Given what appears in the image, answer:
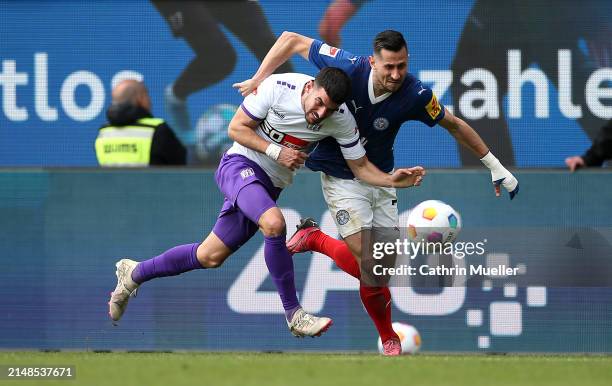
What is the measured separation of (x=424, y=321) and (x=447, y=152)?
2.10m

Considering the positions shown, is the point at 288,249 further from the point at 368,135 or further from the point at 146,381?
the point at 146,381

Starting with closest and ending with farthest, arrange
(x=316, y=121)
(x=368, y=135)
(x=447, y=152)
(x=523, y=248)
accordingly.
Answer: (x=316, y=121)
(x=368, y=135)
(x=523, y=248)
(x=447, y=152)

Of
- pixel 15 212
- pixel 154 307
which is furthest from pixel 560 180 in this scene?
pixel 15 212

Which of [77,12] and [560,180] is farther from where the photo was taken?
[77,12]

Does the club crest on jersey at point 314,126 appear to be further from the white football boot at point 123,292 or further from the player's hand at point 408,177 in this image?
the white football boot at point 123,292

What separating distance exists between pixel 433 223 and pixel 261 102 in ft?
5.43

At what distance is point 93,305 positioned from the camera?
977 cm

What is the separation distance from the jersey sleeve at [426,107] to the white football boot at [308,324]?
1402mm

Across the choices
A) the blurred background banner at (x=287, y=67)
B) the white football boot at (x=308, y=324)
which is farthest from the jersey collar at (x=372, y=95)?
the blurred background banner at (x=287, y=67)

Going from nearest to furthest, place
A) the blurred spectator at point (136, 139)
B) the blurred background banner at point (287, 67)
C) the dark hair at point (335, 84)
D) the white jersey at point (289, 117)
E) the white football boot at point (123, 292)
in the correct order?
1. the dark hair at point (335, 84)
2. the white jersey at point (289, 117)
3. the white football boot at point (123, 292)
4. the blurred spectator at point (136, 139)
5. the blurred background banner at point (287, 67)

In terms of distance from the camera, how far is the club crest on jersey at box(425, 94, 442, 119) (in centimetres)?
834

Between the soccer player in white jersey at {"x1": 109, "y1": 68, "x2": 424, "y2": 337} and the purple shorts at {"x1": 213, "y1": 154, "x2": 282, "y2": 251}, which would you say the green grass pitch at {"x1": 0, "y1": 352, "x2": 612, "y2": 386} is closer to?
the soccer player in white jersey at {"x1": 109, "y1": 68, "x2": 424, "y2": 337}

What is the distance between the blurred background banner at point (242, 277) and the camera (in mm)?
9523

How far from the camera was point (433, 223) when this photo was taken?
29.8ft
